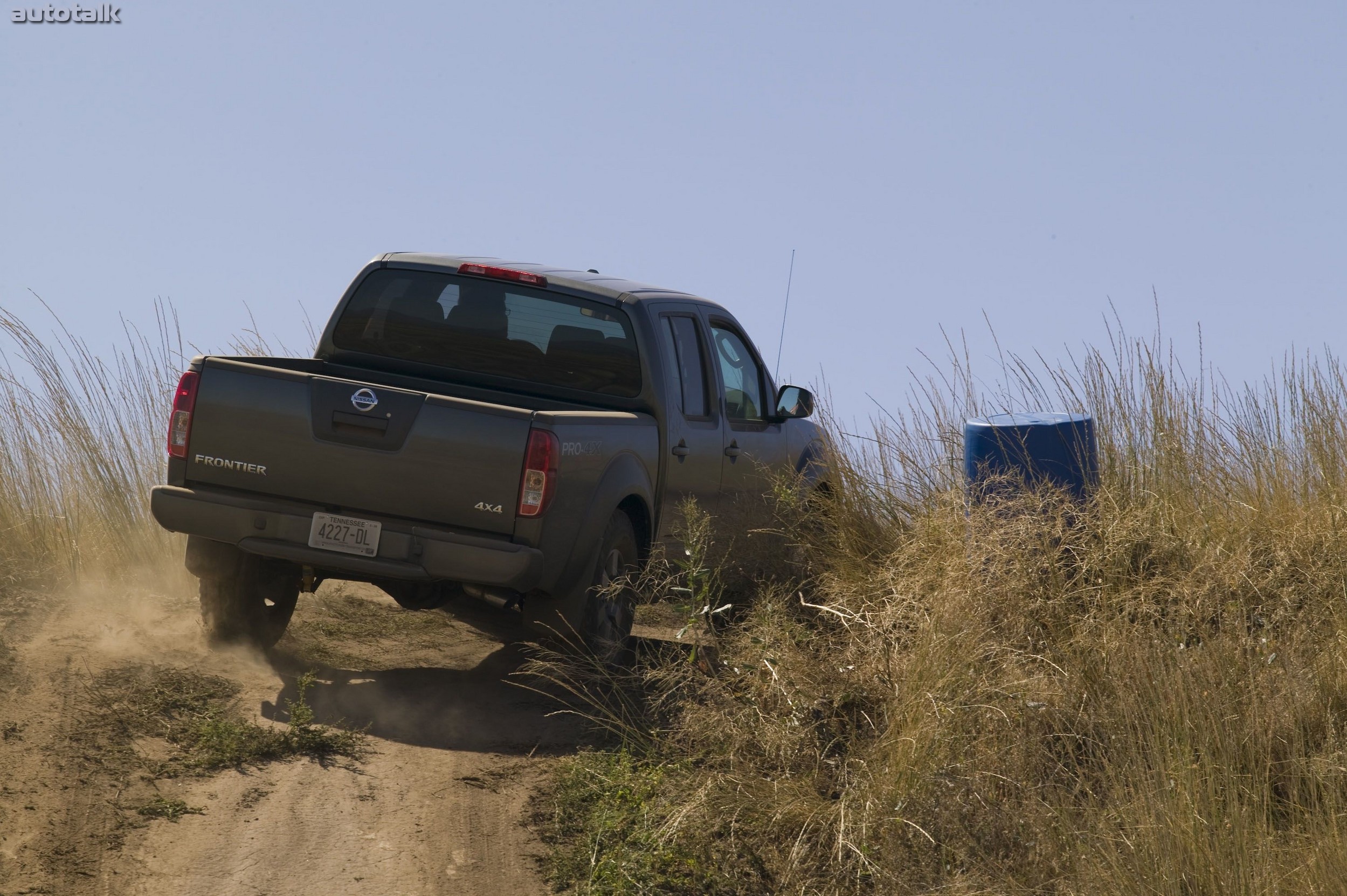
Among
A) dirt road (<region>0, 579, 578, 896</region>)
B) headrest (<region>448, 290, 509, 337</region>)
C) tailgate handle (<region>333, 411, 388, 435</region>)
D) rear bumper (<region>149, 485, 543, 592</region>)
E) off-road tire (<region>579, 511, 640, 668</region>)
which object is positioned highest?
headrest (<region>448, 290, 509, 337</region>)

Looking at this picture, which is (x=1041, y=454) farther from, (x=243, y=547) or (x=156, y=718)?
(x=156, y=718)

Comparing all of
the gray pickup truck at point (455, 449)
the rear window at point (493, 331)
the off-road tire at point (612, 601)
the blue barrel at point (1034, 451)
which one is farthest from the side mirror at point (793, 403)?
the off-road tire at point (612, 601)

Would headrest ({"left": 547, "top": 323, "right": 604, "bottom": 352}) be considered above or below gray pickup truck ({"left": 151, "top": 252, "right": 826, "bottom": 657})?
above

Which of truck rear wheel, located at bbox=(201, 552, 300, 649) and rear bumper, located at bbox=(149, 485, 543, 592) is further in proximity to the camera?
truck rear wheel, located at bbox=(201, 552, 300, 649)

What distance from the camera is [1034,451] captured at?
6.92 metres

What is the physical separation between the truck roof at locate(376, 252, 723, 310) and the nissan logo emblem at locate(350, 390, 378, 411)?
1429mm

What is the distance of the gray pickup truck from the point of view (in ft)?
18.6

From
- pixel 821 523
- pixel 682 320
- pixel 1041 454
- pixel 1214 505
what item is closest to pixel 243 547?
pixel 682 320

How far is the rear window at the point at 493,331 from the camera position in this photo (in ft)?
22.7

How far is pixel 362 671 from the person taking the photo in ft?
22.0

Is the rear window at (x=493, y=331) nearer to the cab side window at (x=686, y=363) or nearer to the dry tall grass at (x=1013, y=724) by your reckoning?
the cab side window at (x=686, y=363)

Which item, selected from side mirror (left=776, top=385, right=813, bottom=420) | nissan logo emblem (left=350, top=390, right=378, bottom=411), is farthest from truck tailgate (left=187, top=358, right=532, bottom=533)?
side mirror (left=776, top=385, right=813, bottom=420)

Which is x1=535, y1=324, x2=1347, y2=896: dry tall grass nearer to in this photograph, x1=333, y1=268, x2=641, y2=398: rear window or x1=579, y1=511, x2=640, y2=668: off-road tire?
x1=579, y1=511, x2=640, y2=668: off-road tire

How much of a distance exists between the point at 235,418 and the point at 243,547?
57 centimetres
